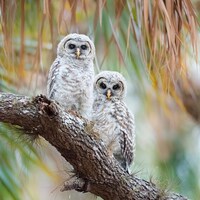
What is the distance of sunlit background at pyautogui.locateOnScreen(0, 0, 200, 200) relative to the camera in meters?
3.35

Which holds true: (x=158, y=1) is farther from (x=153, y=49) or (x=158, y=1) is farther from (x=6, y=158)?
(x=6, y=158)

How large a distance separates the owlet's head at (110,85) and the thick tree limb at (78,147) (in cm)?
44

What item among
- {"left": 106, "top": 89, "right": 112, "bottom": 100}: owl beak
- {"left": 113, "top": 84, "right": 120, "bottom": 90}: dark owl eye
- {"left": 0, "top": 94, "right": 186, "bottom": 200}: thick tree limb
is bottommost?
{"left": 0, "top": 94, "right": 186, "bottom": 200}: thick tree limb

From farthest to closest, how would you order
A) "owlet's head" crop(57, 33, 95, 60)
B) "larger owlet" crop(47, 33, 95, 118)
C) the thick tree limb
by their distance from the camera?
"owlet's head" crop(57, 33, 95, 60) < "larger owlet" crop(47, 33, 95, 118) < the thick tree limb

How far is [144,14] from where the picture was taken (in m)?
3.29

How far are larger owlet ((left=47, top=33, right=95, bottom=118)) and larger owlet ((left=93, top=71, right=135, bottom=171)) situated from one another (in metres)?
0.07

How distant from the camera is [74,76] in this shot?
3.40 meters

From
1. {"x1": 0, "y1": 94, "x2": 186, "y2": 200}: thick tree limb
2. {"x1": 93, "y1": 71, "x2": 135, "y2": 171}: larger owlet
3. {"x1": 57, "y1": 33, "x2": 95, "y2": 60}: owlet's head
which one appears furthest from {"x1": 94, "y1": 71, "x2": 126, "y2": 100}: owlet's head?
{"x1": 0, "y1": 94, "x2": 186, "y2": 200}: thick tree limb

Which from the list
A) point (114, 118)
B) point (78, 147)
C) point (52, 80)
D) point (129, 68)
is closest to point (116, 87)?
point (114, 118)

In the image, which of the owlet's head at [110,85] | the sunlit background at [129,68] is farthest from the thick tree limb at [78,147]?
the owlet's head at [110,85]

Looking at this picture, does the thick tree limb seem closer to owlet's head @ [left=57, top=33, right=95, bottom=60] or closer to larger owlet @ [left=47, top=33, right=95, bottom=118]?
larger owlet @ [left=47, top=33, right=95, bottom=118]

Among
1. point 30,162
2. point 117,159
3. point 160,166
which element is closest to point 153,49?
point 117,159

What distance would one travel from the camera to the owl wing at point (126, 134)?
3.39m

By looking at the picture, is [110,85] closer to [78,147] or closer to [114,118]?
[114,118]
